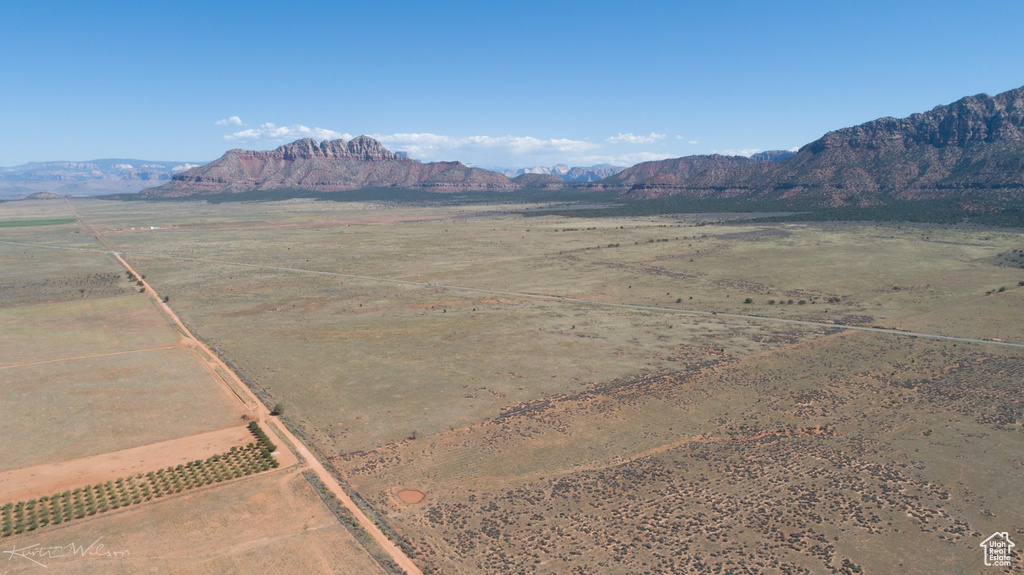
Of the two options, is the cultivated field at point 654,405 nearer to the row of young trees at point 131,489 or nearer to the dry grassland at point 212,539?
the dry grassland at point 212,539

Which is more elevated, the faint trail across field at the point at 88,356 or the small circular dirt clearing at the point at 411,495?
the faint trail across field at the point at 88,356

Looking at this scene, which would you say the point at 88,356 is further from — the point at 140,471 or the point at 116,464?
the point at 140,471

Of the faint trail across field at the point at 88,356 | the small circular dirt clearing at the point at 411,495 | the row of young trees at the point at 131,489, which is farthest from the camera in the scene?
the faint trail across field at the point at 88,356

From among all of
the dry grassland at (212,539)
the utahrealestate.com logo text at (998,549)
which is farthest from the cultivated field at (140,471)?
the utahrealestate.com logo text at (998,549)

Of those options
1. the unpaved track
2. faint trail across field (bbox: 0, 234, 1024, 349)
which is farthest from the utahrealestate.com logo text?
faint trail across field (bbox: 0, 234, 1024, 349)

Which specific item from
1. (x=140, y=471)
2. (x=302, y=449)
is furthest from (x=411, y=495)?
(x=140, y=471)

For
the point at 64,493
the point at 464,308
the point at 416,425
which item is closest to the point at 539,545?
the point at 416,425

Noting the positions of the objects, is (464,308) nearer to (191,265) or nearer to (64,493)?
(64,493)
